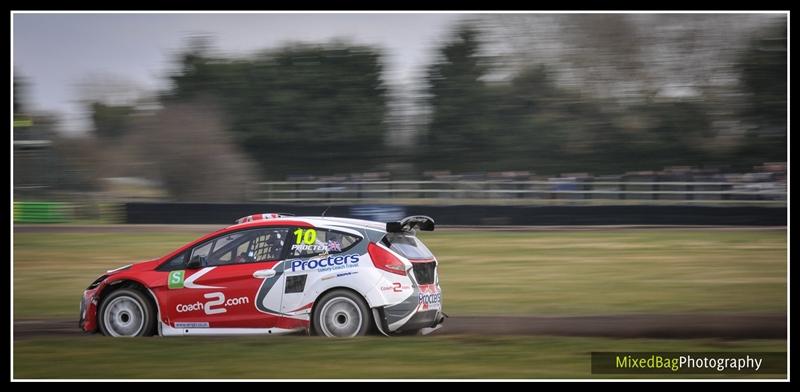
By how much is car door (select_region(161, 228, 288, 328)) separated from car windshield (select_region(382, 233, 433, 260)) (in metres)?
1.12

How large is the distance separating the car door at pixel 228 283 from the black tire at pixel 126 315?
0.27 meters

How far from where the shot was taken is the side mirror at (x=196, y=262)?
9.17m

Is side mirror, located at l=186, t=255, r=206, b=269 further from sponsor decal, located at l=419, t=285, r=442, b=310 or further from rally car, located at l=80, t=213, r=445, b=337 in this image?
sponsor decal, located at l=419, t=285, r=442, b=310

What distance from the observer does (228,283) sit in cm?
905

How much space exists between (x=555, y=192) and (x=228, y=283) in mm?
20590

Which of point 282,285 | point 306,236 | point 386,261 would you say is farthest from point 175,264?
point 386,261

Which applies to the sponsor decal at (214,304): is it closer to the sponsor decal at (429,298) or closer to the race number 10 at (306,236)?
the race number 10 at (306,236)

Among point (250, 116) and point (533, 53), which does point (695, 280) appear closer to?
point (533, 53)

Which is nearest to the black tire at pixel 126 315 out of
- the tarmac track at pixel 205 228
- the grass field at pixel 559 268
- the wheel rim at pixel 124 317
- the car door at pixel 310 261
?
the wheel rim at pixel 124 317

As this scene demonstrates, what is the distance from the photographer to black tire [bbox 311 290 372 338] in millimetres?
8844

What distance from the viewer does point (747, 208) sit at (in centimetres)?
2322

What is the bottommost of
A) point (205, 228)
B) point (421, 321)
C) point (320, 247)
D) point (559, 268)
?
point (421, 321)

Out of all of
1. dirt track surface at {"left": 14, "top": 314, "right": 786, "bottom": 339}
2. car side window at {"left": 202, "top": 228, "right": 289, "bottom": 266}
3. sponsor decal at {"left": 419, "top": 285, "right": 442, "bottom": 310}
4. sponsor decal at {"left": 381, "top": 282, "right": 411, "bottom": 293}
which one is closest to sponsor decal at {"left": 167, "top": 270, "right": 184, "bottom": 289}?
car side window at {"left": 202, "top": 228, "right": 289, "bottom": 266}

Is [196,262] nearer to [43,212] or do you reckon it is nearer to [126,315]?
[126,315]
